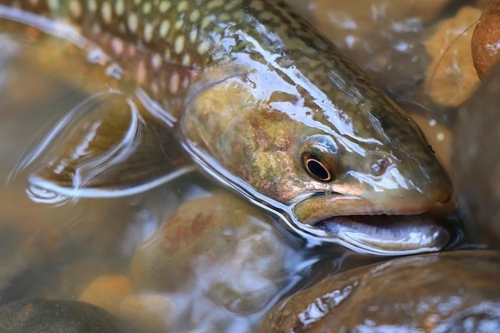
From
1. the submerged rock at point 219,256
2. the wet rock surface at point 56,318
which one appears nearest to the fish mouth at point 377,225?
the submerged rock at point 219,256

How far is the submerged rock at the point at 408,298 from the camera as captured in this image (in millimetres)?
2076

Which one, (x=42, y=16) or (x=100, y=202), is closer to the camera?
(x=100, y=202)

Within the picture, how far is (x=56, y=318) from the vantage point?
2.80 m

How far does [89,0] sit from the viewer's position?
Answer: 350cm

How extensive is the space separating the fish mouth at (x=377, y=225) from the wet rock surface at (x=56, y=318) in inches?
41.4

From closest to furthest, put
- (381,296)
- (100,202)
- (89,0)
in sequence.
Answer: (381,296)
(100,202)
(89,0)

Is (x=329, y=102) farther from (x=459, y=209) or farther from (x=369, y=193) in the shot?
(x=459, y=209)

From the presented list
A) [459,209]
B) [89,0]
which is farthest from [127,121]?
[459,209]

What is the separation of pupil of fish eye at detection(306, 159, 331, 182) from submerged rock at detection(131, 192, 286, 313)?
48 centimetres

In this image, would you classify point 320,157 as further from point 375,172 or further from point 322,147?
point 375,172

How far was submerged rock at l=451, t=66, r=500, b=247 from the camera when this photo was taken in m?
2.57

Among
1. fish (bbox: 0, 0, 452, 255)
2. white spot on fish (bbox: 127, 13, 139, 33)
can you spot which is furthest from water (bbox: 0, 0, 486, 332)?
white spot on fish (bbox: 127, 13, 139, 33)

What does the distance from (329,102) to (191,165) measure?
971 millimetres

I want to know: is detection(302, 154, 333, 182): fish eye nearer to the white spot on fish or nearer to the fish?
the fish
